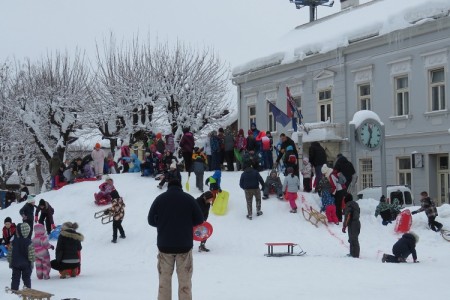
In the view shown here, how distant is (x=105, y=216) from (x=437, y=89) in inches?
583

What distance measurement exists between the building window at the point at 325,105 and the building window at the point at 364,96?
2.09m

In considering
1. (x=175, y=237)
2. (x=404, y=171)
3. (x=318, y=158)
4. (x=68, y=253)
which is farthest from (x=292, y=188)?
(x=175, y=237)

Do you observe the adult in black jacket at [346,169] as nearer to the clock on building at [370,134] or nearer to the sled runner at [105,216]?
the clock on building at [370,134]

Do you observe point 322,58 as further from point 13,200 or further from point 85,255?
point 85,255

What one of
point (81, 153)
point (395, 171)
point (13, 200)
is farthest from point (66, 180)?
point (81, 153)

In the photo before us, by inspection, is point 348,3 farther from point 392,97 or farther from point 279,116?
point 279,116

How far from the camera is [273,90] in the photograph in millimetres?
38344

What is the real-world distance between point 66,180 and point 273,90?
49.1ft

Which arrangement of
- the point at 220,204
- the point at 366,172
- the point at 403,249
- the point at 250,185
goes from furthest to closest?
the point at 366,172 → the point at 220,204 → the point at 250,185 → the point at 403,249

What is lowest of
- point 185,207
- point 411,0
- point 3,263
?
point 3,263

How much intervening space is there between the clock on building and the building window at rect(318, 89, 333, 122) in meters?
11.1

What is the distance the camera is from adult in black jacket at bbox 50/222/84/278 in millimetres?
15188

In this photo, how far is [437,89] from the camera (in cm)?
2891

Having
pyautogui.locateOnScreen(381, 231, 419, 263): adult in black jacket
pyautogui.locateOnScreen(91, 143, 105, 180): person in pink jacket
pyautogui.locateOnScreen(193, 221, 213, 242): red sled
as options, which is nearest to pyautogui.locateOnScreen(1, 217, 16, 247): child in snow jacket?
pyautogui.locateOnScreen(193, 221, 213, 242): red sled
